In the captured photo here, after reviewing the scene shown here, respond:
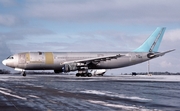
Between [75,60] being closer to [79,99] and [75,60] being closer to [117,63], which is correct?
[117,63]

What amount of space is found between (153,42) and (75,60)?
15.8m

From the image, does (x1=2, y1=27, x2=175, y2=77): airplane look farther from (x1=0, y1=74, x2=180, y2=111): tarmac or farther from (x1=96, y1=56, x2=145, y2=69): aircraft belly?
(x1=0, y1=74, x2=180, y2=111): tarmac

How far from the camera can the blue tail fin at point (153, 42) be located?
62.1 metres

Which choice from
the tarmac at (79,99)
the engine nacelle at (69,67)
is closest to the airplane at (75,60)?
the engine nacelle at (69,67)

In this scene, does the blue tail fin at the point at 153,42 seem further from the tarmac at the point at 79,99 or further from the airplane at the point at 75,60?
the tarmac at the point at 79,99

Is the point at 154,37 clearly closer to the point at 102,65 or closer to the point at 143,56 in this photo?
the point at 143,56

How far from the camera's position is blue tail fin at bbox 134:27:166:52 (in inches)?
2445

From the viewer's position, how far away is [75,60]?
56.8 m

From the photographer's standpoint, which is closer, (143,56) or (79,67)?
(79,67)

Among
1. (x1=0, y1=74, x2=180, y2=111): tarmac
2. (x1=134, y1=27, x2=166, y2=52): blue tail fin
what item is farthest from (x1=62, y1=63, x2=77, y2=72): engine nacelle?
(x1=0, y1=74, x2=180, y2=111): tarmac

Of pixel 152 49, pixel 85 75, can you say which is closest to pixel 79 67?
pixel 85 75

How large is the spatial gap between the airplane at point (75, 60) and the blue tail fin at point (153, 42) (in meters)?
1.29

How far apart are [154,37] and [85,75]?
16.6 m

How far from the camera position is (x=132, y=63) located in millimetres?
60406
